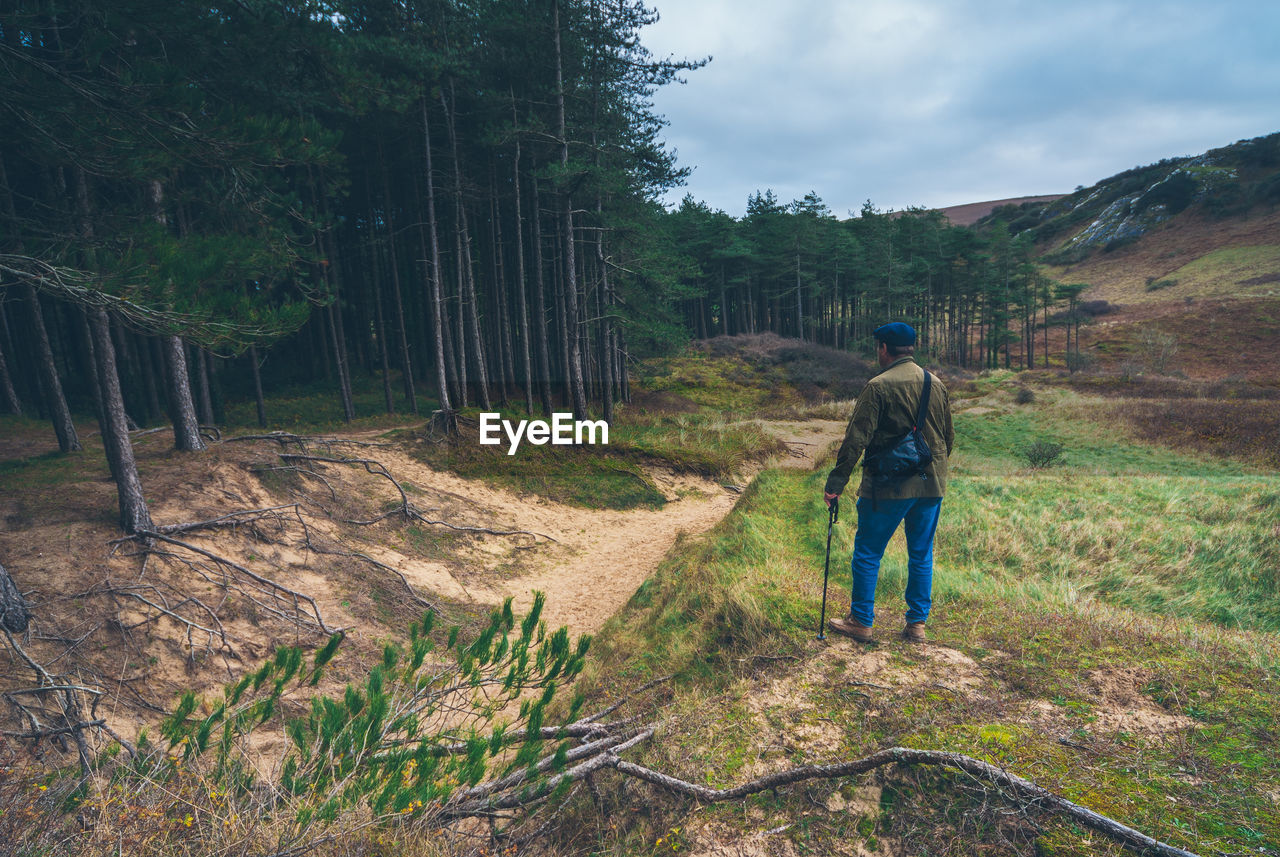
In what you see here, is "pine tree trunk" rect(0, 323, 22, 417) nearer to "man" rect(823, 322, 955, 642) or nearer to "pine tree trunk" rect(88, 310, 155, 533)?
"pine tree trunk" rect(88, 310, 155, 533)

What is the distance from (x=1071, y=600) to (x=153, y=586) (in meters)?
9.49

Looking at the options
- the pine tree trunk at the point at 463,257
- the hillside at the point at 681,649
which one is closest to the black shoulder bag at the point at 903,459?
the hillside at the point at 681,649

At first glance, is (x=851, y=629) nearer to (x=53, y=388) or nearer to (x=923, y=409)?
(x=923, y=409)

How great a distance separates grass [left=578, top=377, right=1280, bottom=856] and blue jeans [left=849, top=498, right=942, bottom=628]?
14.2 inches

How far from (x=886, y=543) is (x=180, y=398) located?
10581mm

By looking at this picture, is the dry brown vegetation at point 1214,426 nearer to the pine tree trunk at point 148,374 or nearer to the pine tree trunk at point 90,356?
the pine tree trunk at point 90,356

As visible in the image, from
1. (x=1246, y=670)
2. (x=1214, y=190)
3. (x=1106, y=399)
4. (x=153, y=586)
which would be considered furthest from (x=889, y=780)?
(x=1214, y=190)

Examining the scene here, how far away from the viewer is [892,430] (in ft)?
13.8

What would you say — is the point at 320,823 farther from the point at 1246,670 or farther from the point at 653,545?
the point at 653,545

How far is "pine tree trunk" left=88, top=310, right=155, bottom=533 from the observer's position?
258 inches

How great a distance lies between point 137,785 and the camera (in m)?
2.79

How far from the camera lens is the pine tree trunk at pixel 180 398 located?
8906 millimetres

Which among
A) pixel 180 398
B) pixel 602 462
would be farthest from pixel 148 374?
pixel 602 462

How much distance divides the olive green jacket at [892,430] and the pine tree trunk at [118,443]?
787cm
